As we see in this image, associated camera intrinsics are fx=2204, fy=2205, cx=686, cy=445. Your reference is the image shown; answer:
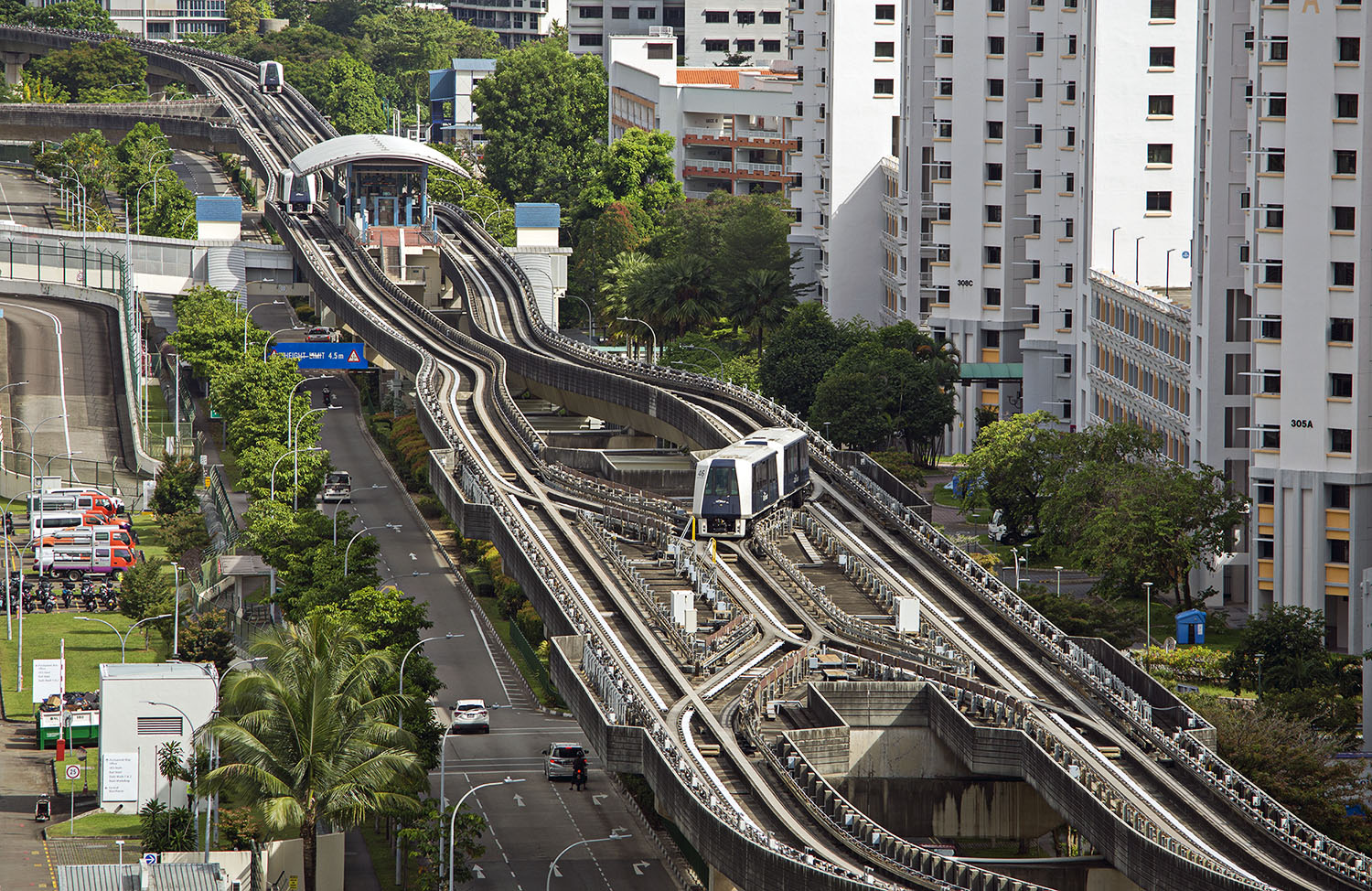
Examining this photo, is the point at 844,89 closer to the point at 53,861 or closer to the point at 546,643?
the point at 546,643

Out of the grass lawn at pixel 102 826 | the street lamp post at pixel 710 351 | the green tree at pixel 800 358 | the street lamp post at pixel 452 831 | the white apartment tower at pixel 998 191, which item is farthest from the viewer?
the street lamp post at pixel 710 351

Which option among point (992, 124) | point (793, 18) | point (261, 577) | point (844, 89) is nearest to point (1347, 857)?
point (261, 577)

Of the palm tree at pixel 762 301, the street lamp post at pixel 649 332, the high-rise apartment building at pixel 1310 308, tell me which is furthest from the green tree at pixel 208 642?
the palm tree at pixel 762 301

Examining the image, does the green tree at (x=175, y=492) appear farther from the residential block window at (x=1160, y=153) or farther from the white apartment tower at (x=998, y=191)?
the residential block window at (x=1160, y=153)

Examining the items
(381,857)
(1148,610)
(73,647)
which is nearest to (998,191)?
(1148,610)

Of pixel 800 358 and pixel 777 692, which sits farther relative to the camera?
pixel 800 358

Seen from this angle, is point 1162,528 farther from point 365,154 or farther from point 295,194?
point 295,194
